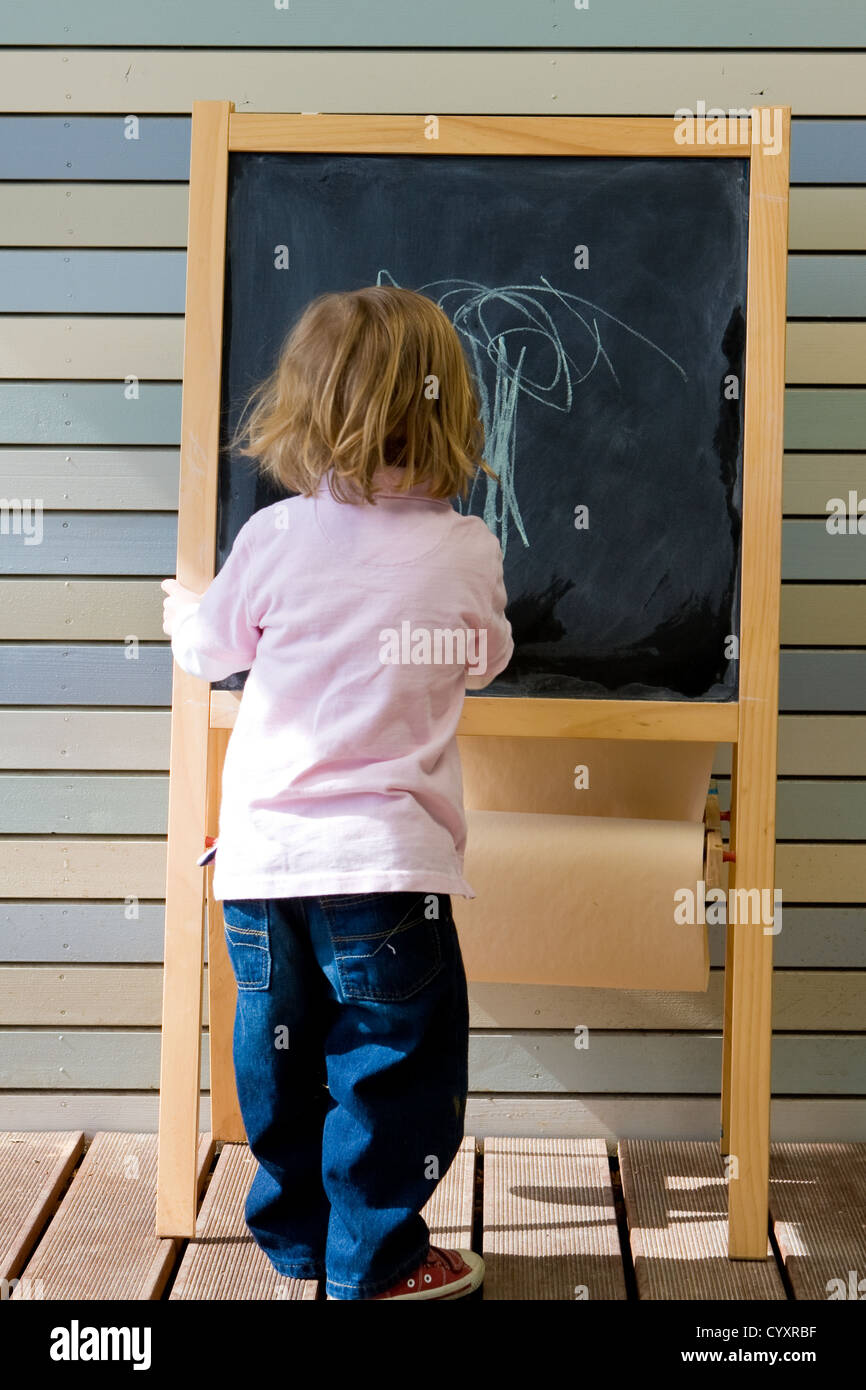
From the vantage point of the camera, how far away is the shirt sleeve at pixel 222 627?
5.49ft

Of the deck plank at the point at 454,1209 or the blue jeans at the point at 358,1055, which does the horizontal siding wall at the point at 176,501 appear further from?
the blue jeans at the point at 358,1055

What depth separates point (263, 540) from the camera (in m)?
1.65

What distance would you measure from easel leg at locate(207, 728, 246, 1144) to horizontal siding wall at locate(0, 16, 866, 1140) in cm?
21

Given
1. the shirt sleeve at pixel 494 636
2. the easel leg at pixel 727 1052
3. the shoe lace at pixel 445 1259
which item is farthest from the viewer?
the easel leg at pixel 727 1052

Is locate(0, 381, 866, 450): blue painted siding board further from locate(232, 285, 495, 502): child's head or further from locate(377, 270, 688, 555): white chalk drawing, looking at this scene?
locate(232, 285, 495, 502): child's head

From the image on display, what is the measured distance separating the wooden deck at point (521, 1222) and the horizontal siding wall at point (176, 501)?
111 millimetres

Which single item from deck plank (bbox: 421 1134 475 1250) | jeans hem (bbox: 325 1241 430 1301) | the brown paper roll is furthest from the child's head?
deck plank (bbox: 421 1134 475 1250)

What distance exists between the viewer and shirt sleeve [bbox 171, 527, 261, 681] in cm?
167

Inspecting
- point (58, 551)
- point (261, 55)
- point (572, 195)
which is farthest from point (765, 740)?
point (261, 55)

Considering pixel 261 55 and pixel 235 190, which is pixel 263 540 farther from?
pixel 261 55

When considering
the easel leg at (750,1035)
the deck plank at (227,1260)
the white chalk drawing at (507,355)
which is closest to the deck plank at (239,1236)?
the deck plank at (227,1260)

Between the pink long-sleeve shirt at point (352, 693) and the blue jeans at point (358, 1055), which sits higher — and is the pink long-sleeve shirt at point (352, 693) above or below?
above

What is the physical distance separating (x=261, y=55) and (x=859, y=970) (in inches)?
79.7
